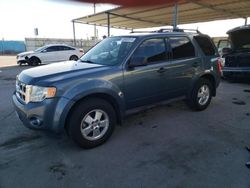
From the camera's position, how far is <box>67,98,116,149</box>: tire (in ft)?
11.5

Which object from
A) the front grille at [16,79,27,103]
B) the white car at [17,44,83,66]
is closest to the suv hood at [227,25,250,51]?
the front grille at [16,79,27,103]

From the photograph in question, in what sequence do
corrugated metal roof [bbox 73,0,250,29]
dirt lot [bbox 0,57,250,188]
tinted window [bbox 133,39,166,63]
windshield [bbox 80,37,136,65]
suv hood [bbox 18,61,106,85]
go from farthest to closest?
1. corrugated metal roof [bbox 73,0,250,29]
2. tinted window [bbox 133,39,166,63]
3. windshield [bbox 80,37,136,65]
4. suv hood [bbox 18,61,106,85]
5. dirt lot [bbox 0,57,250,188]

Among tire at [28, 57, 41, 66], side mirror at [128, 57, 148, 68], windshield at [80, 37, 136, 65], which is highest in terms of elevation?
windshield at [80, 37, 136, 65]

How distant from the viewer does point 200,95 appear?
18.0 feet

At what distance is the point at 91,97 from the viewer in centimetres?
365

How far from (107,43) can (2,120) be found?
9.16ft

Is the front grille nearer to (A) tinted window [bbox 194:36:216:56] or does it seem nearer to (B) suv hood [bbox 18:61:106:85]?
(B) suv hood [bbox 18:61:106:85]

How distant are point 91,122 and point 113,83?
0.72 meters

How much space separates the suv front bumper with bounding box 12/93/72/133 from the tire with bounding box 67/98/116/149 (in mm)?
193

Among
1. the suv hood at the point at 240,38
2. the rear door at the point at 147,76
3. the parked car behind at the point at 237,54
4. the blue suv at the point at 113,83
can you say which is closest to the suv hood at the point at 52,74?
the blue suv at the point at 113,83

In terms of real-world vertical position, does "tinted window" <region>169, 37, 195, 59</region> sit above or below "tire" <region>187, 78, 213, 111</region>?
above

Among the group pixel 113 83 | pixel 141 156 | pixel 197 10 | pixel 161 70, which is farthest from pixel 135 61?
pixel 197 10

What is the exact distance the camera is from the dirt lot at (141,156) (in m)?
2.91

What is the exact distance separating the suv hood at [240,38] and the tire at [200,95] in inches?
164
